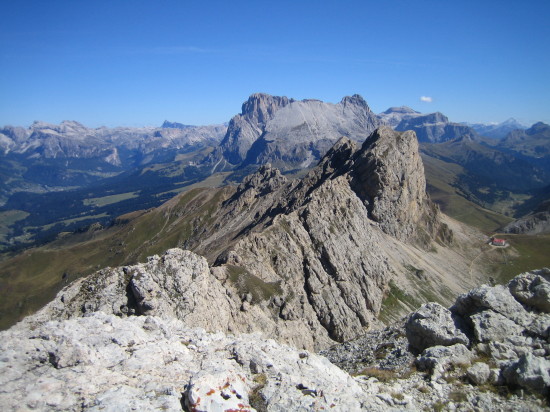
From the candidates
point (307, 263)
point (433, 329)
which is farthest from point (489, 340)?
point (307, 263)

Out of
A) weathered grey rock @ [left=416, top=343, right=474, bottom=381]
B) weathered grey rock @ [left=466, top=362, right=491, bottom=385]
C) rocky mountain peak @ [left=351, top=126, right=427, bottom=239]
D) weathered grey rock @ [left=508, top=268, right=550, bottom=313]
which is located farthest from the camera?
rocky mountain peak @ [left=351, top=126, right=427, bottom=239]

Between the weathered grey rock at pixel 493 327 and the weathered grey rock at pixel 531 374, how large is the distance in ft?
19.0

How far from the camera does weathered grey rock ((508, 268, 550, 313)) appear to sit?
1149 inches

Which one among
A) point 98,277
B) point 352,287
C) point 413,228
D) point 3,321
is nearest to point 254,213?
point 413,228

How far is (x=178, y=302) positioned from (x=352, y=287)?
59.2 meters

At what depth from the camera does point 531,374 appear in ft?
66.3

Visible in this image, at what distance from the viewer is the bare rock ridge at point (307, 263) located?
54469 mm

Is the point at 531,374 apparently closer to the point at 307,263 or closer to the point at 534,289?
the point at 534,289

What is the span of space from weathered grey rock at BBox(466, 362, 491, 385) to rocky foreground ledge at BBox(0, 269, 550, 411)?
57mm

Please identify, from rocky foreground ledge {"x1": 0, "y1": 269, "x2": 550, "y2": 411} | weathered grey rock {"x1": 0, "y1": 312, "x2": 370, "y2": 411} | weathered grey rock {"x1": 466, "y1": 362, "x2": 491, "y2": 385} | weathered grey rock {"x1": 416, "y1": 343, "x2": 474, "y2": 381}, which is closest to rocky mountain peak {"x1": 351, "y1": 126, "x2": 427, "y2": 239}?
rocky foreground ledge {"x1": 0, "y1": 269, "x2": 550, "y2": 411}

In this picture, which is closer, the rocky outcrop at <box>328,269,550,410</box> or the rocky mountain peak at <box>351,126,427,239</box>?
the rocky outcrop at <box>328,269,550,410</box>

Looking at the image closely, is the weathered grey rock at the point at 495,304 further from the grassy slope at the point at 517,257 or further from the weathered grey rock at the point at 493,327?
the grassy slope at the point at 517,257

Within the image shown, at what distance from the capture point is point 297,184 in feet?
618

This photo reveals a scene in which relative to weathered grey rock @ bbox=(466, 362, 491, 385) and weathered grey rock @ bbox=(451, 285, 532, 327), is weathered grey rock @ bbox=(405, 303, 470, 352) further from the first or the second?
weathered grey rock @ bbox=(466, 362, 491, 385)
